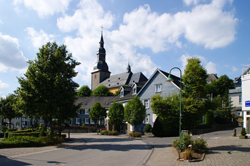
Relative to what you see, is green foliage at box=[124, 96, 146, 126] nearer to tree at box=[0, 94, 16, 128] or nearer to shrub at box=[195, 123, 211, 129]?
shrub at box=[195, 123, 211, 129]

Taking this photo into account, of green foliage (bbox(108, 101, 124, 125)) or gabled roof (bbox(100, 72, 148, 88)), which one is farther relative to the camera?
gabled roof (bbox(100, 72, 148, 88))

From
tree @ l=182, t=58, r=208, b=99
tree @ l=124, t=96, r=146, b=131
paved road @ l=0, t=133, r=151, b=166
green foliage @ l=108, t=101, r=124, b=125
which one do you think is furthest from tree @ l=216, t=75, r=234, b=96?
paved road @ l=0, t=133, r=151, b=166

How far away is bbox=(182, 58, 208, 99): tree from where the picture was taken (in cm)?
1673

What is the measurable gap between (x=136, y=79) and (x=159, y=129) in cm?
7232

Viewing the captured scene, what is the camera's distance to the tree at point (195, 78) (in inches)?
659

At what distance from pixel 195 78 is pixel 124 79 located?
91.7m

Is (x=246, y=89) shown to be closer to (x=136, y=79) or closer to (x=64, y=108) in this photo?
(x=64, y=108)

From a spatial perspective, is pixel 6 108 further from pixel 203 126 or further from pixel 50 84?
pixel 203 126

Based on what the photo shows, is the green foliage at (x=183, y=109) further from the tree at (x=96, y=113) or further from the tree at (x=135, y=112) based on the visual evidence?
the tree at (x=96, y=113)

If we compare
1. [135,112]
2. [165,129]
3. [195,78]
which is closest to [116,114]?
[135,112]

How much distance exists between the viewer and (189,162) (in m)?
11.6

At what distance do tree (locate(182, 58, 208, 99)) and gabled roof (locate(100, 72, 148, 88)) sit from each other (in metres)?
81.5

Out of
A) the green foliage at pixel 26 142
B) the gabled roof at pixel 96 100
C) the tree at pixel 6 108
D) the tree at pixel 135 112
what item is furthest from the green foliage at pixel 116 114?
the gabled roof at pixel 96 100

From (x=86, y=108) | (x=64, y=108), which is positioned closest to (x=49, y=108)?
(x=64, y=108)
